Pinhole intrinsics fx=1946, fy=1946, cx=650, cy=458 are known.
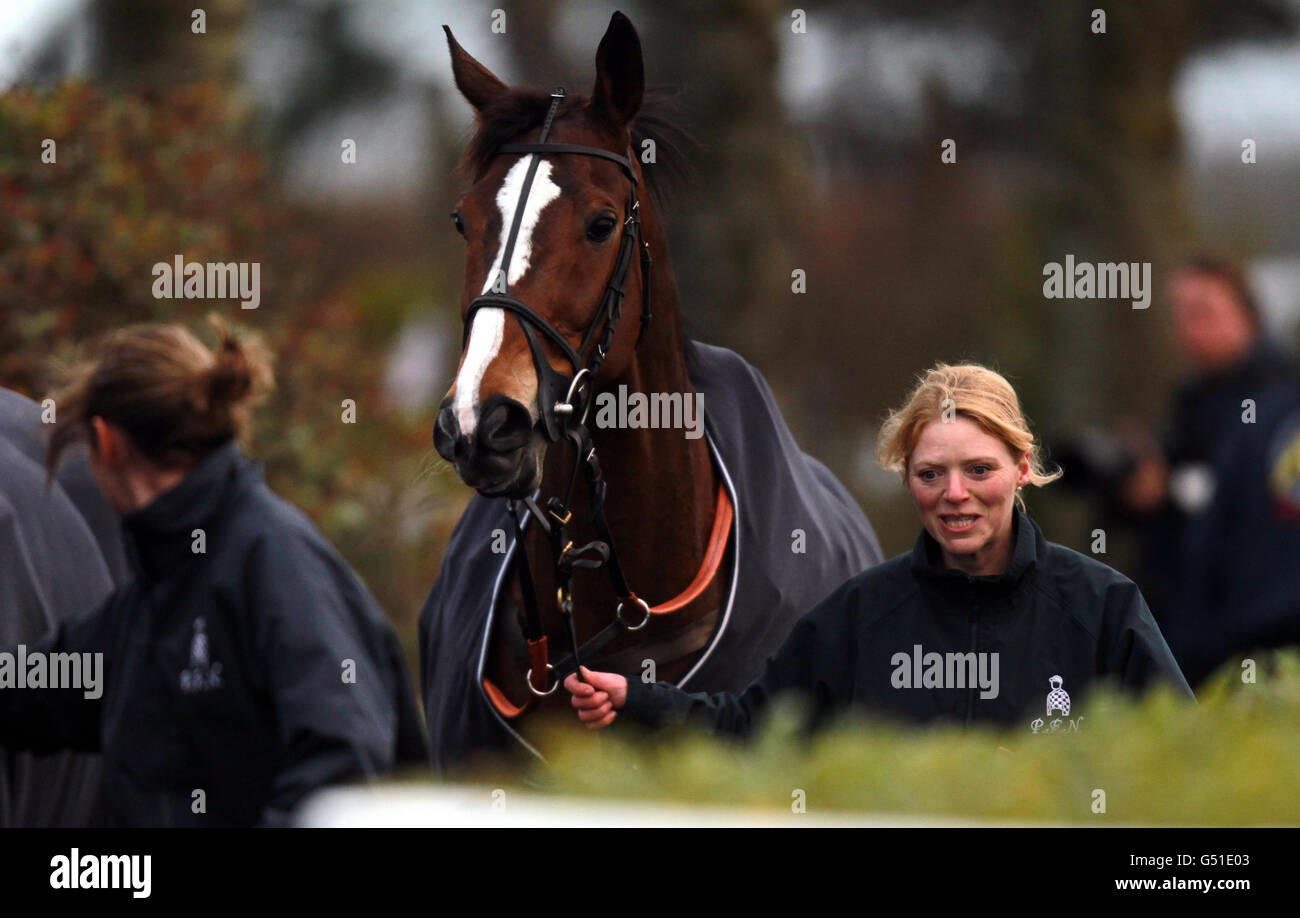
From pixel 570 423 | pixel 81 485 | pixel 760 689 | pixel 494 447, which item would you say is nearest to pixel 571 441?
pixel 570 423

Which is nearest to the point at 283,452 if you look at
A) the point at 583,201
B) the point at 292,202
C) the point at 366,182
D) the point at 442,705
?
the point at 292,202

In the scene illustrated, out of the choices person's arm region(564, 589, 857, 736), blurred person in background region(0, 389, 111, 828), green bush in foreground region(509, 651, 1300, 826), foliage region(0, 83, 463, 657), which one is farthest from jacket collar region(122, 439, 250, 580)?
foliage region(0, 83, 463, 657)

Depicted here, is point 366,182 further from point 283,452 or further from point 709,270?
point 283,452

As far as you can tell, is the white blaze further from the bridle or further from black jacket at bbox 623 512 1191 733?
black jacket at bbox 623 512 1191 733

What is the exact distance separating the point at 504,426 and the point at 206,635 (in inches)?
28.0

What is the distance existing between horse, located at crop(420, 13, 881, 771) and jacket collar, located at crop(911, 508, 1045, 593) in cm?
76

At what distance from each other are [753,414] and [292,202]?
561 cm

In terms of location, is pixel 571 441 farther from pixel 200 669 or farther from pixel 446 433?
pixel 200 669

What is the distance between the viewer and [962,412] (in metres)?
3.69

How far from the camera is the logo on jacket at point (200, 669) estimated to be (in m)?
3.79

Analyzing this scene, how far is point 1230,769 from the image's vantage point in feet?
8.09

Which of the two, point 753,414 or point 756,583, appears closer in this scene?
point 756,583
